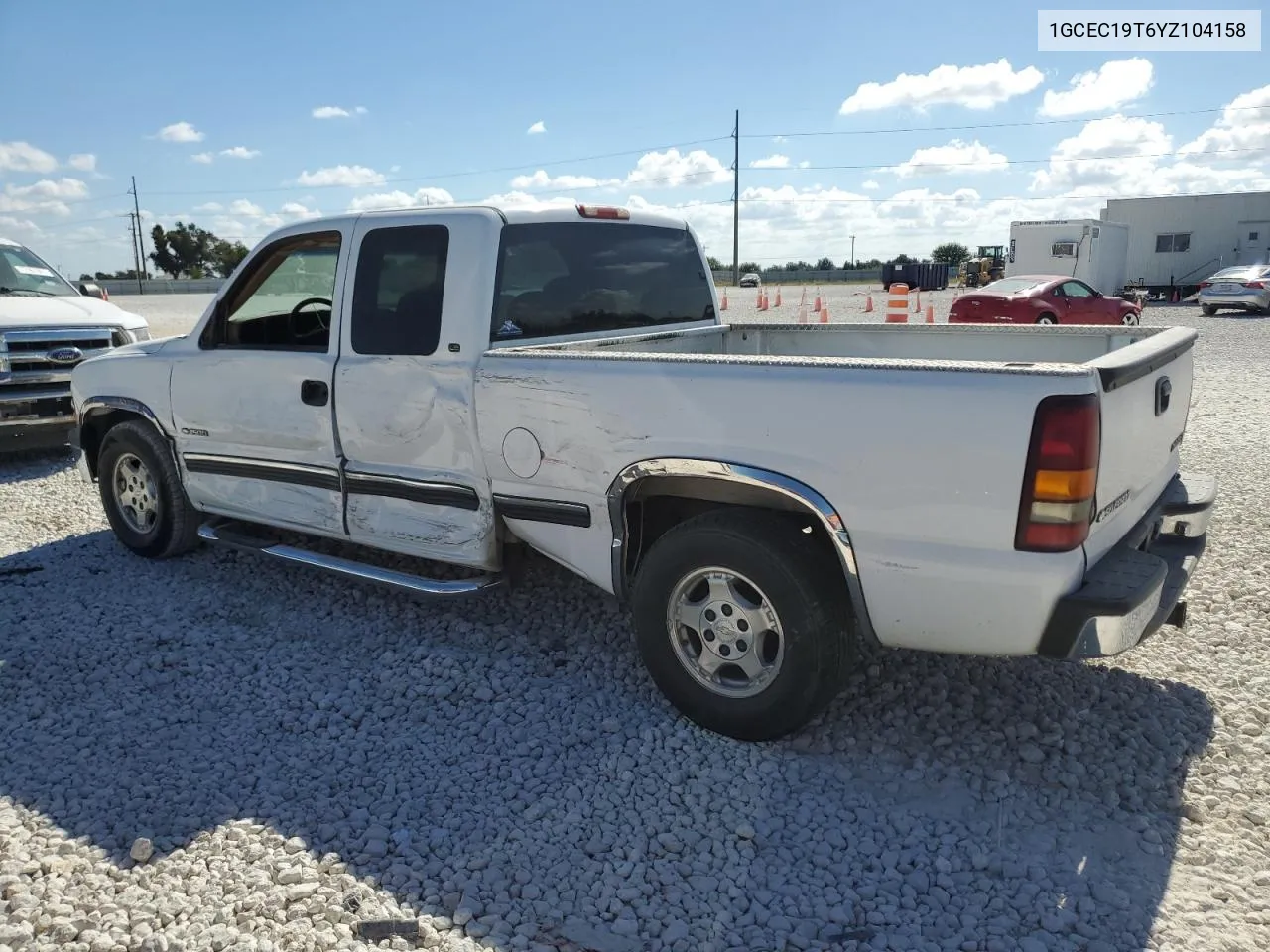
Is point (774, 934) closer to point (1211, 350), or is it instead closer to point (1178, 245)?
point (1211, 350)

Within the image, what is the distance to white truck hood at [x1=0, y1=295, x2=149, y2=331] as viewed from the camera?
8.50m

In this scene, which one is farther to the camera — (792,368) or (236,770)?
(236,770)

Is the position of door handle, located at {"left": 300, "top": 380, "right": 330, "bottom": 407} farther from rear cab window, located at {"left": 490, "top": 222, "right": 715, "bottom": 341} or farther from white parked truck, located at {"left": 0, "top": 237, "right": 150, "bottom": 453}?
white parked truck, located at {"left": 0, "top": 237, "right": 150, "bottom": 453}

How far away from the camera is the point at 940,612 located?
3.11 meters

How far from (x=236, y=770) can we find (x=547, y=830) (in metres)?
1.21

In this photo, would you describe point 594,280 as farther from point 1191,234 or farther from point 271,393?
point 1191,234

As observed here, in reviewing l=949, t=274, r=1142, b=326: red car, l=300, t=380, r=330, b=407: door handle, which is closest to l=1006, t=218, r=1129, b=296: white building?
l=949, t=274, r=1142, b=326: red car

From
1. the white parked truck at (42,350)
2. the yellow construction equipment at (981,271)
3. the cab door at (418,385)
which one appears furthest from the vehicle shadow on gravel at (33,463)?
the yellow construction equipment at (981,271)

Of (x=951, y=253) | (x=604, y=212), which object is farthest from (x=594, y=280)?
(x=951, y=253)

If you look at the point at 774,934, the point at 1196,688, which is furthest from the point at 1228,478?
the point at 774,934

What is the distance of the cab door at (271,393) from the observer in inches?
186

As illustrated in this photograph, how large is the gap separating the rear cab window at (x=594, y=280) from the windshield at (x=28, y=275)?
7.16m

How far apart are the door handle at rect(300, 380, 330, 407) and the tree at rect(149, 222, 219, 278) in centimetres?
8847

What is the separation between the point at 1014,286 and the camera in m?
19.5
